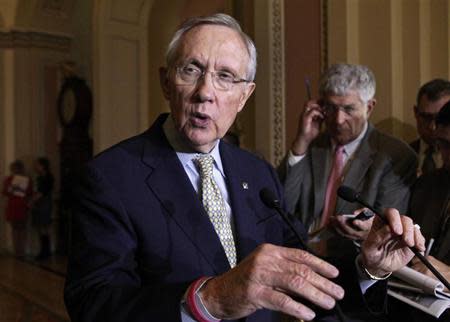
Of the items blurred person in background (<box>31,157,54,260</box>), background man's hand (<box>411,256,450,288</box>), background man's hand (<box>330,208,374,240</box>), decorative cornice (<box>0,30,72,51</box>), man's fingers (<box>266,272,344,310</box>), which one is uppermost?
decorative cornice (<box>0,30,72,51</box>)

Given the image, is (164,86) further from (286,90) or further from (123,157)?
(286,90)

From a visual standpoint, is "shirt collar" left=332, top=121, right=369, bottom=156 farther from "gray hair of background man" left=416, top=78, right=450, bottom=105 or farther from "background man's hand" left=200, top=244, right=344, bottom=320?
"background man's hand" left=200, top=244, right=344, bottom=320

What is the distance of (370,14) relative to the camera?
3.11 metres

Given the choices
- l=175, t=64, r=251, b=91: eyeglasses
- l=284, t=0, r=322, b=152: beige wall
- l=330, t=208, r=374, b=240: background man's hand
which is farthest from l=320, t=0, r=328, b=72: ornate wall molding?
l=175, t=64, r=251, b=91: eyeglasses

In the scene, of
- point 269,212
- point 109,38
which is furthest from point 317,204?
point 109,38

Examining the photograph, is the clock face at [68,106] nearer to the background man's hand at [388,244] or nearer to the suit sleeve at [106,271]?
the suit sleeve at [106,271]

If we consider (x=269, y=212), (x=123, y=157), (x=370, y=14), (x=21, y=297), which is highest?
(x=370, y=14)

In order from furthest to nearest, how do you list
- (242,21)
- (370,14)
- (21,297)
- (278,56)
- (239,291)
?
(21,297)
(242,21)
(278,56)
(370,14)
(239,291)

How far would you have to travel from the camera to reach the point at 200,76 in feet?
3.98

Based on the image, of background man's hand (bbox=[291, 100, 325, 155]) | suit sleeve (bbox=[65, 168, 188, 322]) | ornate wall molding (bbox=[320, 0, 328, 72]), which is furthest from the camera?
ornate wall molding (bbox=[320, 0, 328, 72])

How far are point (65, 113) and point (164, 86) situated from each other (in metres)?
6.50

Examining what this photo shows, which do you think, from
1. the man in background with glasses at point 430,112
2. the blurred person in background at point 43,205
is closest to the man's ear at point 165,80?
the man in background with glasses at point 430,112

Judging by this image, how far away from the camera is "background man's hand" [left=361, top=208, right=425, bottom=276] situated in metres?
1.08

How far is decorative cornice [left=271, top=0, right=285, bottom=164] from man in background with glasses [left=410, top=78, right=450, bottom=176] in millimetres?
1414
